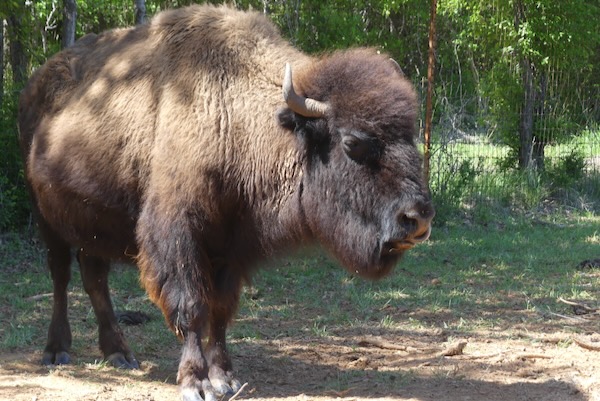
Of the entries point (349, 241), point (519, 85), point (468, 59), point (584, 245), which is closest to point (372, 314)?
point (349, 241)

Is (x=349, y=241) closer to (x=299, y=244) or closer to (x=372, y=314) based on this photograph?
(x=299, y=244)

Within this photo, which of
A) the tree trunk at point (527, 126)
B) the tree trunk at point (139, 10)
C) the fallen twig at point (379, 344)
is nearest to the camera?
the fallen twig at point (379, 344)

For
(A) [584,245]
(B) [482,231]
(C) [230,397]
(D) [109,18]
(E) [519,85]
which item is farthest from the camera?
(D) [109,18]

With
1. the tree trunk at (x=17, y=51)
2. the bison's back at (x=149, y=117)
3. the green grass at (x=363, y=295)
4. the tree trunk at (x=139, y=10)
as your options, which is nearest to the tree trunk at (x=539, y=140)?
the green grass at (x=363, y=295)

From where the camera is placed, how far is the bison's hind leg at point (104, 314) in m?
6.14

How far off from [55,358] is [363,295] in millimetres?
3196

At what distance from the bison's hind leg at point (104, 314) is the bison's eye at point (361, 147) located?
2.32 metres

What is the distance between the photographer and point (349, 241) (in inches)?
202

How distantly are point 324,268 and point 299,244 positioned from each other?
4076 millimetres

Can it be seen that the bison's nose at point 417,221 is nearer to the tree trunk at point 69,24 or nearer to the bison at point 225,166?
the bison at point 225,166

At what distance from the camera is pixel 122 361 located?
609 centimetres

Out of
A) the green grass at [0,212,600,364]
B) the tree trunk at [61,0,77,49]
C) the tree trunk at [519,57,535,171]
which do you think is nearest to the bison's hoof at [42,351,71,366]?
the green grass at [0,212,600,364]

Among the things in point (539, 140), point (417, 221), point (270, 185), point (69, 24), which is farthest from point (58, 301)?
point (539, 140)

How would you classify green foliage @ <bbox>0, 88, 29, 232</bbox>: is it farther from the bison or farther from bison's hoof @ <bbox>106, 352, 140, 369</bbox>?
bison's hoof @ <bbox>106, 352, 140, 369</bbox>
